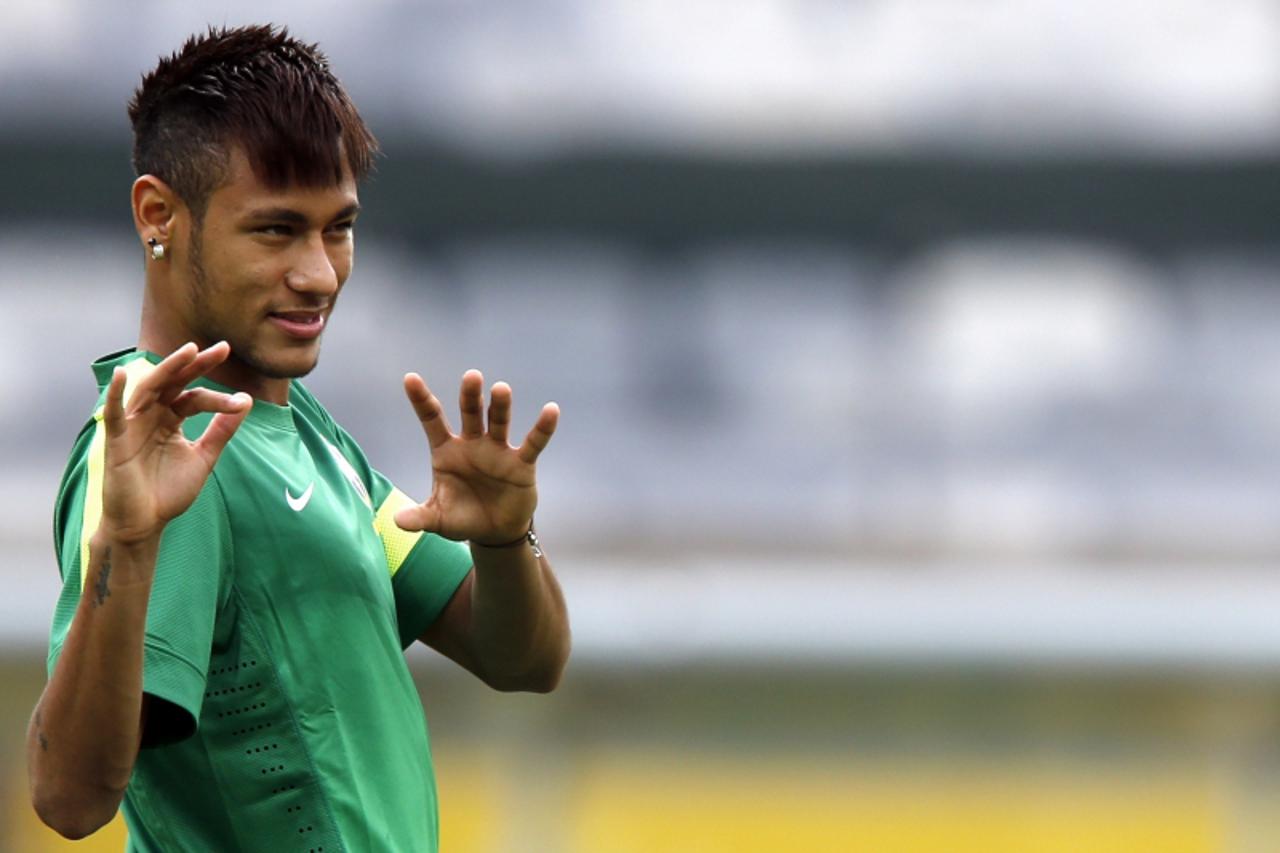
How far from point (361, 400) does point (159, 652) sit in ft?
21.8

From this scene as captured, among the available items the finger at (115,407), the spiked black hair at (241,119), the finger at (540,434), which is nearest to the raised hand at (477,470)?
the finger at (540,434)

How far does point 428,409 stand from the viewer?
5.09 feet

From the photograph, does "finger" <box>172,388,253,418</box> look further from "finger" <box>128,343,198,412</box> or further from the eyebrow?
the eyebrow

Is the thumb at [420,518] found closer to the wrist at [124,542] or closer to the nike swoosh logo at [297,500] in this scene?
the nike swoosh logo at [297,500]

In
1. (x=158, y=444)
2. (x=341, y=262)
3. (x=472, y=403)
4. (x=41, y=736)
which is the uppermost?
(x=341, y=262)

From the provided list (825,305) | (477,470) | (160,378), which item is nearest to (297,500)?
(477,470)

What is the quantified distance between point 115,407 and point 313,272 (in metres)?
0.29

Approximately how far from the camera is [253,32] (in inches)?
63.4

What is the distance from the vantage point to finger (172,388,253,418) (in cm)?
130

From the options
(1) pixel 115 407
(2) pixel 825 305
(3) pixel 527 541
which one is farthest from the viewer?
(2) pixel 825 305

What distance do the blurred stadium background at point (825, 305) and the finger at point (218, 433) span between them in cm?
550

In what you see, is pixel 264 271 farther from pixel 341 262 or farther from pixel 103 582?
pixel 103 582

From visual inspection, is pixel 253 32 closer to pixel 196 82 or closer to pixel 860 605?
pixel 196 82

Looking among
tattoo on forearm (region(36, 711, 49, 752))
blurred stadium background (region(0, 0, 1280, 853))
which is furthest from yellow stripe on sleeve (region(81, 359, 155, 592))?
blurred stadium background (region(0, 0, 1280, 853))
